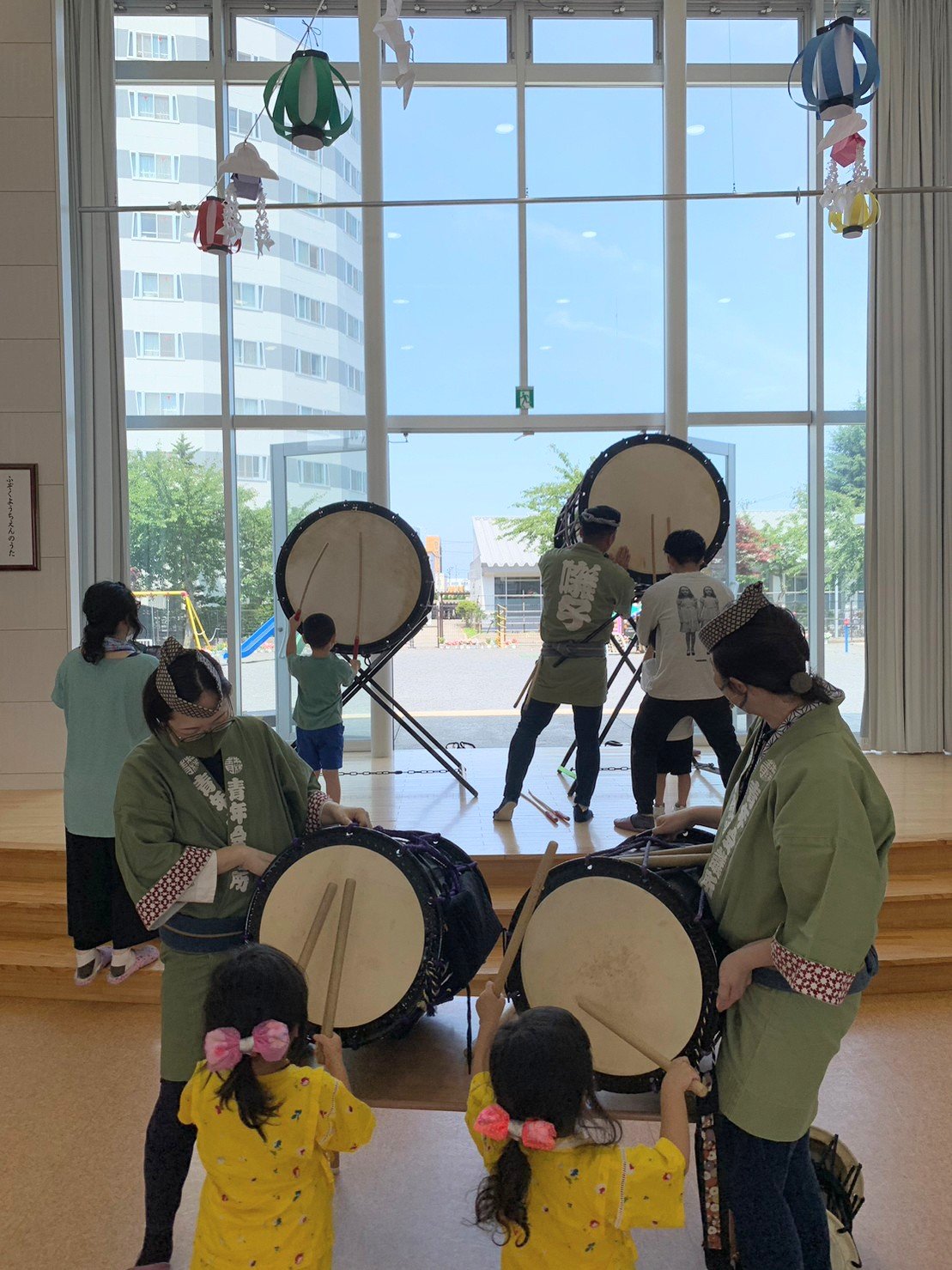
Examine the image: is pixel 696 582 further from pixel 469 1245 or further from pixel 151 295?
pixel 151 295

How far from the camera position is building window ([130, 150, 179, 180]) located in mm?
6184

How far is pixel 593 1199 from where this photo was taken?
1.42 m

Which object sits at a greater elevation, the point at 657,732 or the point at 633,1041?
the point at 657,732

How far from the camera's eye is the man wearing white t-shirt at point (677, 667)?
12.4 ft

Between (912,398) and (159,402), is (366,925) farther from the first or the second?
(912,398)

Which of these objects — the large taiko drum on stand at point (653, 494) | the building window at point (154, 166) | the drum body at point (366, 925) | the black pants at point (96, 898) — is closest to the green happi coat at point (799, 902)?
the drum body at point (366, 925)

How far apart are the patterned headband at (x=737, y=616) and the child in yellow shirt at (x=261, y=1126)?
2.89ft

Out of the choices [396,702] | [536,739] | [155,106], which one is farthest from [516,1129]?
[155,106]

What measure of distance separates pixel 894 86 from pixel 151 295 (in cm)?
467

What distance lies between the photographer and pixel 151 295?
6.21 meters

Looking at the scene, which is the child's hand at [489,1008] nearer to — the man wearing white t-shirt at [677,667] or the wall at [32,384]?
the man wearing white t-shirt at [677,667]

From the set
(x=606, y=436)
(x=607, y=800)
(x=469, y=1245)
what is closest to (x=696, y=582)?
(x=607, y=800)

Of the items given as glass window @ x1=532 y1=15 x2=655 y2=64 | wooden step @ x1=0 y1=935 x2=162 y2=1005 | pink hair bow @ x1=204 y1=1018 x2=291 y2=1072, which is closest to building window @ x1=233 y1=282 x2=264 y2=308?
glass window @ x1=532 y1=15 x2=655 y2=64

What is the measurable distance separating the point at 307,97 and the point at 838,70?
4.70 ft
